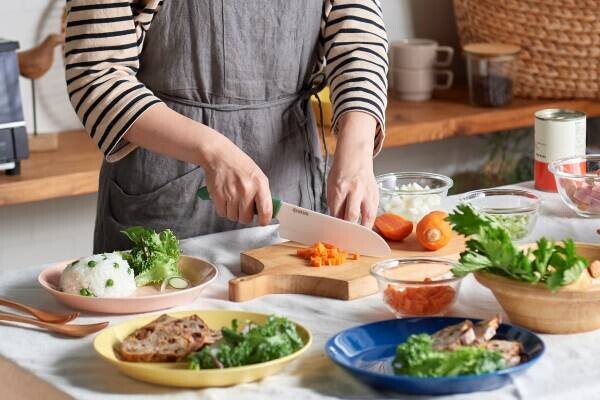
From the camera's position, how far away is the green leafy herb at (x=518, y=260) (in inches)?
52.7

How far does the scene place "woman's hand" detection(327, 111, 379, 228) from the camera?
5.86ft

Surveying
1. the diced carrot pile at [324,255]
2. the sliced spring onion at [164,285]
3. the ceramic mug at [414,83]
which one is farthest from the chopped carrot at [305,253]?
the ceramic mug at [414,83]

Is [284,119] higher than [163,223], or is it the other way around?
[284,119]

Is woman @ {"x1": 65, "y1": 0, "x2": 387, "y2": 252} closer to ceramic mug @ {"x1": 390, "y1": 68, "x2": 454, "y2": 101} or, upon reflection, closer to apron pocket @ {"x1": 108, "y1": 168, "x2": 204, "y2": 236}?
apron pocket @ {"x1": 108, "y1": 168, "x2": 204, "y2": 236}

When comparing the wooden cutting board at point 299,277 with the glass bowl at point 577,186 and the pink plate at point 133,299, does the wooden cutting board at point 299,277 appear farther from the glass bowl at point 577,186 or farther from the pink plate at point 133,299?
the glass bowl at point 577,186

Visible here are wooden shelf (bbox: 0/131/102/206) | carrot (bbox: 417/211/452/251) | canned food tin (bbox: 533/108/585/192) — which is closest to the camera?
carrot (bbox: 417/211/452/251)

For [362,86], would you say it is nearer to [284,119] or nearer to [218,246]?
[284,119]

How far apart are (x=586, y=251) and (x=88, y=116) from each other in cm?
82

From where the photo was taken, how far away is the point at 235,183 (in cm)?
169

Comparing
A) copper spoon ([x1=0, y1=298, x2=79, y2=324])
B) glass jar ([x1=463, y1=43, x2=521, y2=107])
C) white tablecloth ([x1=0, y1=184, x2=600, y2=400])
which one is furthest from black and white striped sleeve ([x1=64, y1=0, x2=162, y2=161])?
glass jar ([x1=463, y1=43, x2=521, y2=107])

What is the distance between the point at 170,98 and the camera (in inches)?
78.6

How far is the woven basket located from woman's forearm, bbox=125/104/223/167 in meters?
1.80

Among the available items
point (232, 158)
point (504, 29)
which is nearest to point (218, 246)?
point (232, 158)

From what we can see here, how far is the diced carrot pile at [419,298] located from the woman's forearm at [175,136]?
1.39 ft
